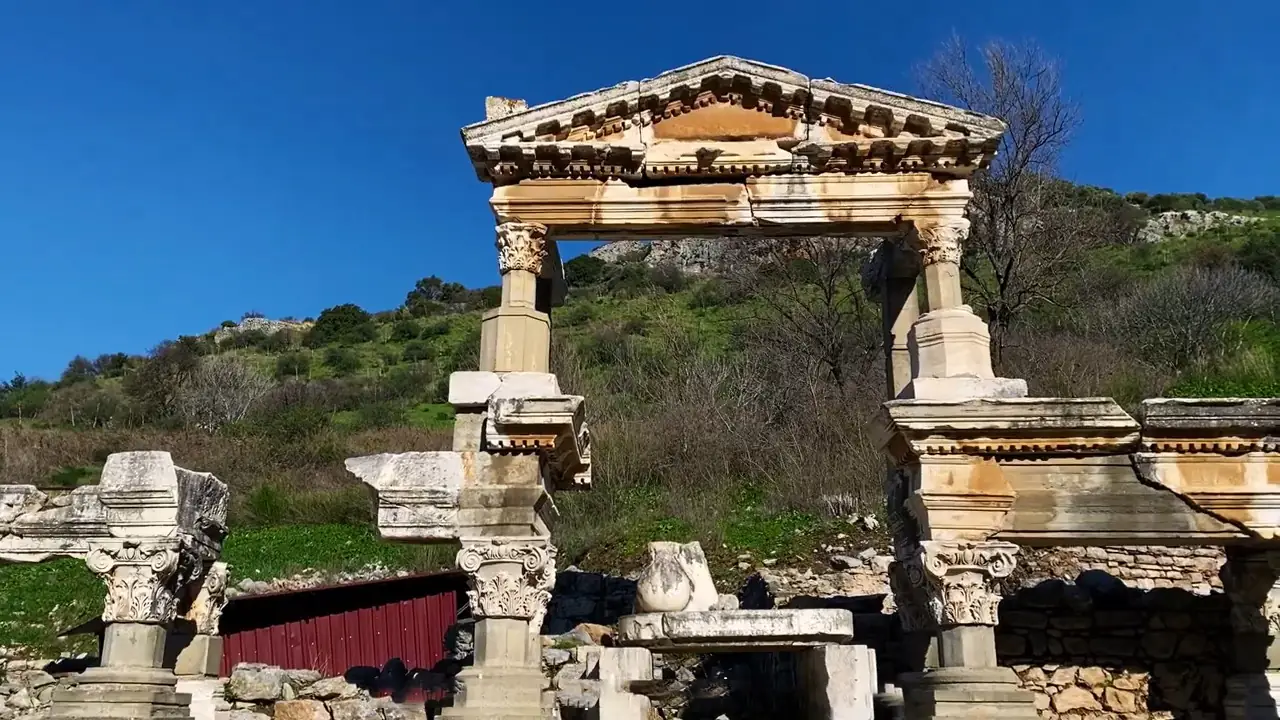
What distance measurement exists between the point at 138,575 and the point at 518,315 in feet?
13.8

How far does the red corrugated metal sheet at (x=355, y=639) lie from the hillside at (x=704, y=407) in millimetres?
2688

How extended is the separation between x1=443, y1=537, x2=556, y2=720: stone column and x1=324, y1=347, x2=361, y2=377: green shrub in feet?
121

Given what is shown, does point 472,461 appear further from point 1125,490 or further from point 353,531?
point 353,531

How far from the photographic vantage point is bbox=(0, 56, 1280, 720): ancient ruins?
8.45m

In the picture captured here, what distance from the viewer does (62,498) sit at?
9.46 m

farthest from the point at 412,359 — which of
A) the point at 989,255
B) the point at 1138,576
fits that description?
the point at 1138,576

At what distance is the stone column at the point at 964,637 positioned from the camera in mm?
8164

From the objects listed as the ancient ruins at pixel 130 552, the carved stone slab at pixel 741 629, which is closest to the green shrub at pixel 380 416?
the ancient ruins at pixel 130 552

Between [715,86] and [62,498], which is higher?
[715,86]

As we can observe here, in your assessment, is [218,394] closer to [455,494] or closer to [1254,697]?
[455,494]

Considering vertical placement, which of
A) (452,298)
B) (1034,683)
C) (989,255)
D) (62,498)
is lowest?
(1034,683)

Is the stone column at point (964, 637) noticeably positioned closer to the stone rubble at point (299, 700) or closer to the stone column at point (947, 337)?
the stone column at point (947, 337)

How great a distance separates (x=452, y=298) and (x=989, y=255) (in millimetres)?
43056

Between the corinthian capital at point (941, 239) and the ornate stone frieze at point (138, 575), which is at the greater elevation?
Answer: the corinthian capital at point (941, 239)
